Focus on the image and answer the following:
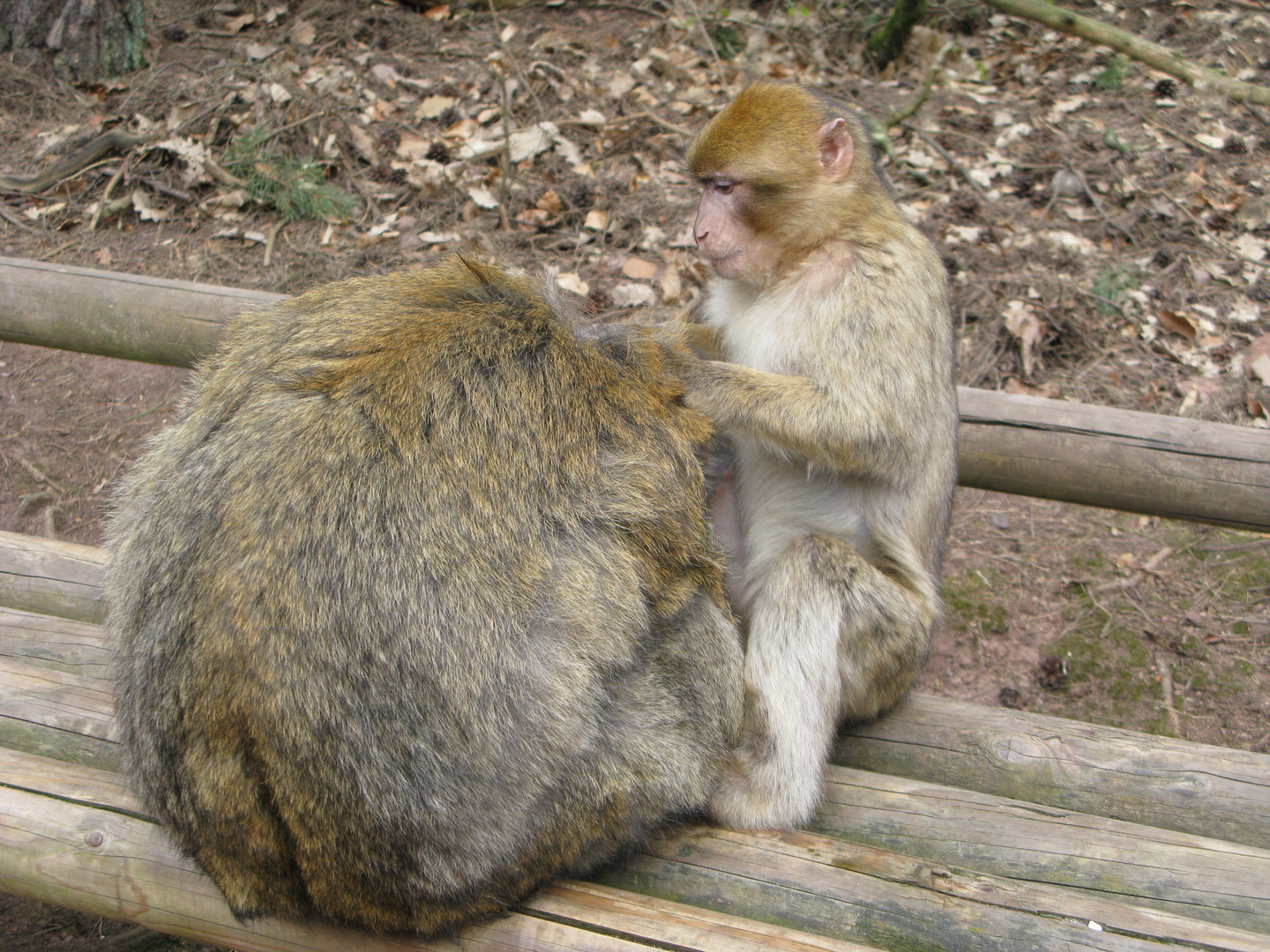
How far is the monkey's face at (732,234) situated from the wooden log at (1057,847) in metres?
1.48

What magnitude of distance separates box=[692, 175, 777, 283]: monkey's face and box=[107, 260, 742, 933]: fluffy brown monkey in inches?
33.9

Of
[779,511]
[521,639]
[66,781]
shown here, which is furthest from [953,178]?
[66,781]

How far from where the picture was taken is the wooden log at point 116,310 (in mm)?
3713

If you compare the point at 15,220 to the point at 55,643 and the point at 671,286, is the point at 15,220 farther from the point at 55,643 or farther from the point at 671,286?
the point at 55,643

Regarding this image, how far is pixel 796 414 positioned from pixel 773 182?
0.71m

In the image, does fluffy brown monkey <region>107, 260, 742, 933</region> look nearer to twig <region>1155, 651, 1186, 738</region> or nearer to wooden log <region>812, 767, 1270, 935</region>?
wooden log <region>812, 767, 1270, 935</region>

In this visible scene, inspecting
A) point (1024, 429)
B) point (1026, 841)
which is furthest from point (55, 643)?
point (1024, 429)

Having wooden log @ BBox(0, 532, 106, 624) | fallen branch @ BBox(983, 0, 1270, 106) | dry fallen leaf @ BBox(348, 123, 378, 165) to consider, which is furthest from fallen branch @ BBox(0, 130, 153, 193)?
fallen branch @ BBox(983, 0, 1270, 106)

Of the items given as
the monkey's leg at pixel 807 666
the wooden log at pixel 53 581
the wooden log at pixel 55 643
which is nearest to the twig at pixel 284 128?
the wooden log at pixel 53 581

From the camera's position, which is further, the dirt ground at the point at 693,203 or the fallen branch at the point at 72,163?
the fallen branch at the point at 72,163

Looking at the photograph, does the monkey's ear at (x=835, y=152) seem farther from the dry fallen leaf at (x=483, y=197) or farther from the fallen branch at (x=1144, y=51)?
the fallen branch at (x=1144, y=51)

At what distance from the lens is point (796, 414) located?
2662 mm

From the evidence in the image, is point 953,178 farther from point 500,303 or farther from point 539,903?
point 539,903

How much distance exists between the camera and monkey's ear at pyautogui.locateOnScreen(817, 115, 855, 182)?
2.91 m
